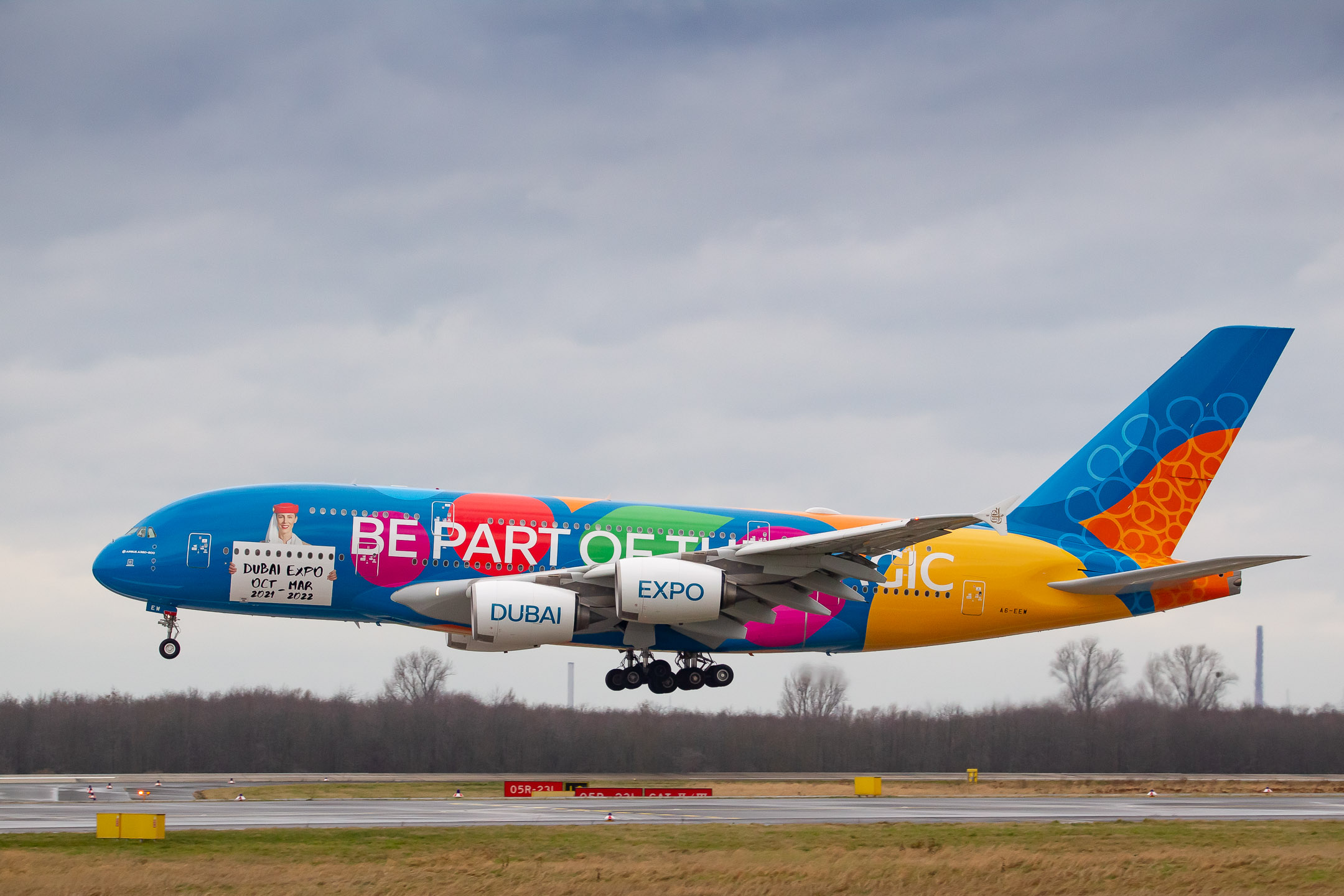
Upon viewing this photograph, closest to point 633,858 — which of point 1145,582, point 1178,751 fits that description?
point 1145,582

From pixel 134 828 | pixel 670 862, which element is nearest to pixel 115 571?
pixel 134 828

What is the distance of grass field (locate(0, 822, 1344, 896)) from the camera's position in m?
24.7

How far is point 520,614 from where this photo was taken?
35125 mm

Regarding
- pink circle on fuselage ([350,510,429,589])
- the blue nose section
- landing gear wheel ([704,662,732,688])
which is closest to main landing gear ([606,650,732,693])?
landing gear wheel ([704,662,732,688])

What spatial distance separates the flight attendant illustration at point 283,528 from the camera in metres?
36.0

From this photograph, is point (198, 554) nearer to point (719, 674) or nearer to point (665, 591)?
point (665, 591)

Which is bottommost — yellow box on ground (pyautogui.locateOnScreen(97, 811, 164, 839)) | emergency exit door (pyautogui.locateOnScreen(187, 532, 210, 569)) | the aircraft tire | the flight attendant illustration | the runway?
the runway

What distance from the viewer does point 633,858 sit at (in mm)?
27109

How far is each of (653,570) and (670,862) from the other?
956cm

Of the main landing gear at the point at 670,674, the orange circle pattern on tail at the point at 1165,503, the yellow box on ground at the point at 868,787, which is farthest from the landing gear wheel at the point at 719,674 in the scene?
the orange circle pattern on tail at the point at 1165,503

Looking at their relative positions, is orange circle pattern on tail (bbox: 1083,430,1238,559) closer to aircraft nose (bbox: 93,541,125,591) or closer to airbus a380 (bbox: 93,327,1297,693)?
airbus a380 (bbox: 93,327,1297,693)

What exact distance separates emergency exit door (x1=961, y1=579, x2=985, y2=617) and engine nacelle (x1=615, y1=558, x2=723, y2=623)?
27.4ft

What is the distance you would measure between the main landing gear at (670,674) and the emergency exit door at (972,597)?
22.8 feet

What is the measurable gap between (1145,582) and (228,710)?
52.2 metres
